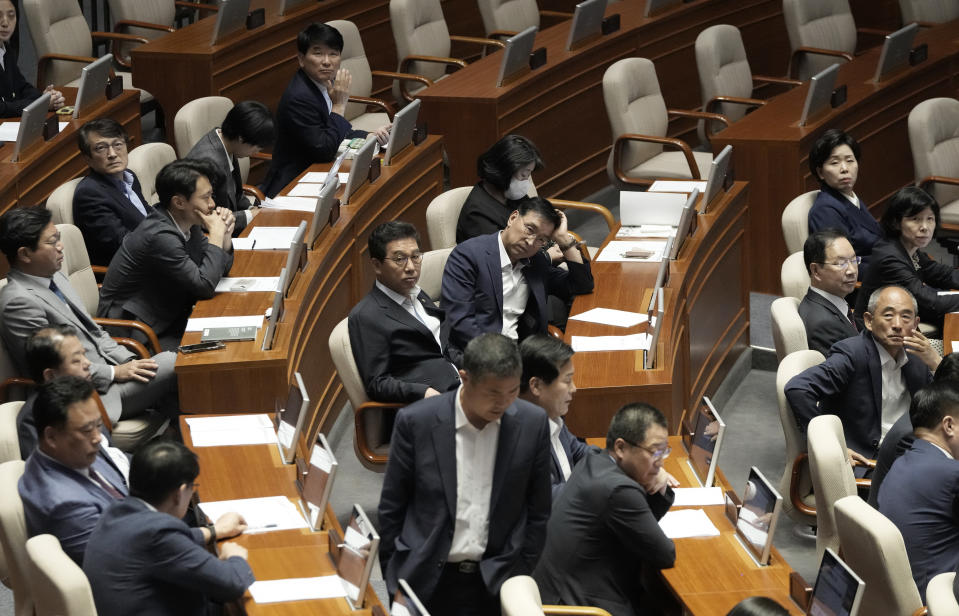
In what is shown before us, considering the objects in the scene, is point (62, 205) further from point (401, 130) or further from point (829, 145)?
point (829, 145)

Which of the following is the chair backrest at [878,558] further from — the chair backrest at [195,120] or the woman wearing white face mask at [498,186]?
the chair backrest at [195,120]

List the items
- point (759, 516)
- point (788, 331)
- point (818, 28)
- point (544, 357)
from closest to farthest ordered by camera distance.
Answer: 1. point (759, 516)
2. point (544, 357)
3. point (788, 331)
4. point (818, 28)

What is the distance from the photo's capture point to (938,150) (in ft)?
23.1

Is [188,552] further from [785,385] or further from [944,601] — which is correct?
[785,385]

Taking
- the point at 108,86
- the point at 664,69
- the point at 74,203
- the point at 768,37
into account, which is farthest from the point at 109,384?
the point at 768,37

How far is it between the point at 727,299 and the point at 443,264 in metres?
1.47

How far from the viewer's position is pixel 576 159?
766cm

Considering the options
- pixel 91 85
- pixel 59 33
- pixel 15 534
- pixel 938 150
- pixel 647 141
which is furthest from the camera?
pixel 59 33

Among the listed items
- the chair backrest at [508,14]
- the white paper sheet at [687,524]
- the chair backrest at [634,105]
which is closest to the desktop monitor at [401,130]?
the chair backrest at [634,105]

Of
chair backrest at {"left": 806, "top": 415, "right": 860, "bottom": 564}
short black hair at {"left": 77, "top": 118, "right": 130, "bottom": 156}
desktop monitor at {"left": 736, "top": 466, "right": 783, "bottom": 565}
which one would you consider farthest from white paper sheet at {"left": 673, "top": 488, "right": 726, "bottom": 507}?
short black hair at {"left": 77, "top": 118, "right": 130, "bottom": 156}

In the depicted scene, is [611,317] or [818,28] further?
[818,28]

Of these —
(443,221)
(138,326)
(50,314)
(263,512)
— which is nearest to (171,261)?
(138,326)

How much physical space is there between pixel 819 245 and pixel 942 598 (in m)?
2.07

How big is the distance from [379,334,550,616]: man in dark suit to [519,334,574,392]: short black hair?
0.40 metres
